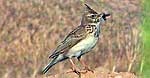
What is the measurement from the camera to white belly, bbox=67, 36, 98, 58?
12581 millimetres

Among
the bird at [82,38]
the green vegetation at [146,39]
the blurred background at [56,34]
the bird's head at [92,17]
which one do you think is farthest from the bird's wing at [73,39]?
the blurred background at [56,34]

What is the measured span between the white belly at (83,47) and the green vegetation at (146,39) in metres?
1.03

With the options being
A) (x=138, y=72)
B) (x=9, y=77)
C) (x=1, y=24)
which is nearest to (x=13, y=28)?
(x=1, y=24)

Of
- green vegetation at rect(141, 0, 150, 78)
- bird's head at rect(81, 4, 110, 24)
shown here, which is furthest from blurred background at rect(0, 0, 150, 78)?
bird's head at rect(81, 4, 110, 24)

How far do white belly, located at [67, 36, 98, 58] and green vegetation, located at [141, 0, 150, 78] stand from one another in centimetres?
103

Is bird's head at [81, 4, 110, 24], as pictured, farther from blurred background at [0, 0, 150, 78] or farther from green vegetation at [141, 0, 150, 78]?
blurred background at [0, 0, 150, 78]

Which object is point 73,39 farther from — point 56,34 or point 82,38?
point 56,34

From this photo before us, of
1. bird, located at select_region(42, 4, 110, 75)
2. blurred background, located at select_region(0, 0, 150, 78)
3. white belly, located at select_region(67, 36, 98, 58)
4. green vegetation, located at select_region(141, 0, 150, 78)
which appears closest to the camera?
white belly, located at select_region(67, 36, 98, 58)

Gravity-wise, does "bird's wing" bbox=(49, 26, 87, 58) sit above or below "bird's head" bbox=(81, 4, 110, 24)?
below

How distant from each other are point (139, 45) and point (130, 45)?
395 millimetres

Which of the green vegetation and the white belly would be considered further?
the green vegetation

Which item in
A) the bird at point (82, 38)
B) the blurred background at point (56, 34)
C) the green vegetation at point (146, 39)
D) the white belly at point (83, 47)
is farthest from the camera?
the blurred background at point (56, 34)

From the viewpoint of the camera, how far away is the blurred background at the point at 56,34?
52.0ft

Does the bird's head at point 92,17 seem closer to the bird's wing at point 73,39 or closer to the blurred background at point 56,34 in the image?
the bird's wing at point 73,39
